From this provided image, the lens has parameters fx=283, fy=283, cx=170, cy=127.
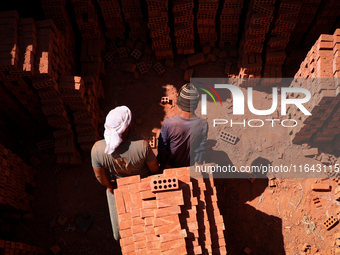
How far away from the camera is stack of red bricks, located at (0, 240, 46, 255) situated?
216 inches

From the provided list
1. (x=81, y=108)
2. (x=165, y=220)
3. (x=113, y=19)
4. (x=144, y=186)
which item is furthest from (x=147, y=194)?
(x=113, y=19)

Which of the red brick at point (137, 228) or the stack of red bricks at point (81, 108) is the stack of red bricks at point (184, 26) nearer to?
the stack of red bricks at point (81, 108)

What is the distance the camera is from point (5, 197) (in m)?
6.14

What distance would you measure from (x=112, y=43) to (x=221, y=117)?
166 inches

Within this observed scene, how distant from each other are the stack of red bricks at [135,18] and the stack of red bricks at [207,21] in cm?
174

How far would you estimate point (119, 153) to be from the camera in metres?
4.82

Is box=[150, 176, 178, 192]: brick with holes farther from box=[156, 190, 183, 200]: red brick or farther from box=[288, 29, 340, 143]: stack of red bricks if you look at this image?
box=[288, 29, 340, 143]: stack of red bricks

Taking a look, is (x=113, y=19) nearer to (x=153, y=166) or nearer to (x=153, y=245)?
(x=153, y=166)

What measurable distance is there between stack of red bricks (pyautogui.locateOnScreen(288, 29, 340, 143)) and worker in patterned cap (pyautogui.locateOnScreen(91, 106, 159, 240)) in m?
4.06

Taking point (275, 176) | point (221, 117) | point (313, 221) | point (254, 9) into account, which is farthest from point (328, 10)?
point (313, 221)

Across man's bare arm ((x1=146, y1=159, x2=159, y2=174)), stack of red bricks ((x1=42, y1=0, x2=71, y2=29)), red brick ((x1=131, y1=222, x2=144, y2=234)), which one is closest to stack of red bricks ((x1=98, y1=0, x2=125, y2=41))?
stack of red bricks ((x1=42, y1=0, x2=71, y2=29))

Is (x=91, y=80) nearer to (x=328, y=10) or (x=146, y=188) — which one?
(x=146, y=188)

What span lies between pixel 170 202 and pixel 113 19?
247 inches

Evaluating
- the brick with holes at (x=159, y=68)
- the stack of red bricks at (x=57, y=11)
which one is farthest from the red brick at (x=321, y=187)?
the stack of red bricks at (x=57, y=11)
